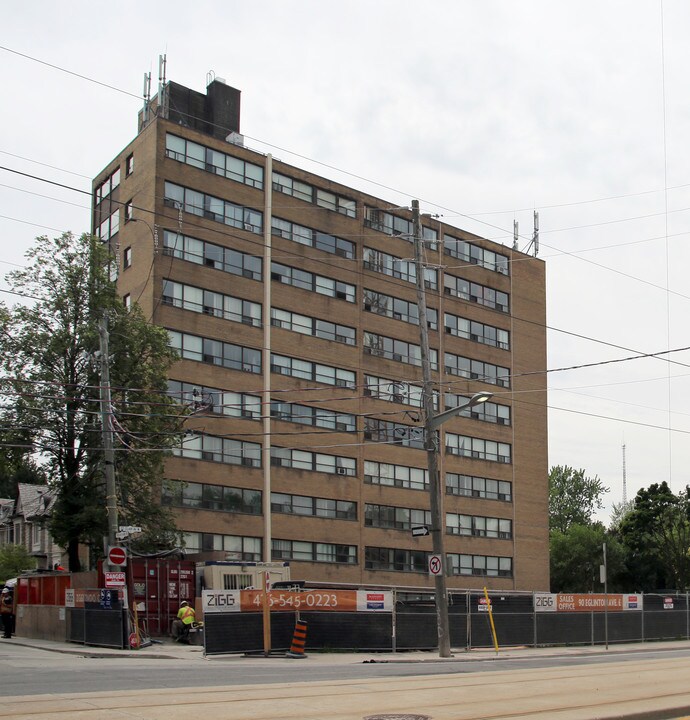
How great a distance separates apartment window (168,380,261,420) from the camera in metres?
46.5

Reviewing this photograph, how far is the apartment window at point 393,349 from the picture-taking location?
57.0 m

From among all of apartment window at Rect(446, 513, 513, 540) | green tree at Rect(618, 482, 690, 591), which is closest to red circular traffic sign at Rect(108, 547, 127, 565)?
apartment window at Rect(446, 513, 513, 540)

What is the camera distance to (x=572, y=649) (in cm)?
3300

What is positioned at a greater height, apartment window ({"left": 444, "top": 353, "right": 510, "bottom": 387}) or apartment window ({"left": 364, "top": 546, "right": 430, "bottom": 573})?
apartment window ({"left": 444, "top": 353, "right": 510, "bottom": 387})

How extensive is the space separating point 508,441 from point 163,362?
28.9m

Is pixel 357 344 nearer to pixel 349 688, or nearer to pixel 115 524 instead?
pixel 115 524

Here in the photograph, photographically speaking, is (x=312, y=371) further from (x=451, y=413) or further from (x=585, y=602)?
(x=451, y=413)

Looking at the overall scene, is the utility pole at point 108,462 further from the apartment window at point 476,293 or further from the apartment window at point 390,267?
the apartment window at point 476,293

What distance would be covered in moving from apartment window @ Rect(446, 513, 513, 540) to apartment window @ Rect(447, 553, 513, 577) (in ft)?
4.40

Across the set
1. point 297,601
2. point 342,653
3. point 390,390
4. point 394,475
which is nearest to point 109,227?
Answer: point 390,390

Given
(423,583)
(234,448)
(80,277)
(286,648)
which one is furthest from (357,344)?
(286,648)

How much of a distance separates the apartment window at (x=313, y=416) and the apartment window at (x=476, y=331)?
10.3 meters

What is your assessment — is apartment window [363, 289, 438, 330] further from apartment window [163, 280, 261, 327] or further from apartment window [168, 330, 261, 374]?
apartment window [168, 330, 261, 374]

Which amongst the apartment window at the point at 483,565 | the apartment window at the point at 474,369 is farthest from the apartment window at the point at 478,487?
the apartment window at the point at 474,369
